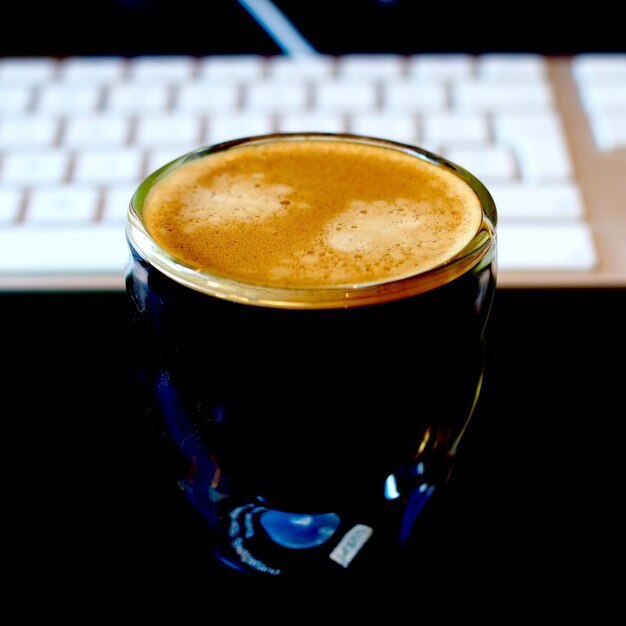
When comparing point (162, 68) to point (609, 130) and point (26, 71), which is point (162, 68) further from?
point (609, 130)

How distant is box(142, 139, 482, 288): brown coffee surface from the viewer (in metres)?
0.29

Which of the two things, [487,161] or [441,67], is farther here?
[441,67]

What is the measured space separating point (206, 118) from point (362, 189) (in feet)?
0.78

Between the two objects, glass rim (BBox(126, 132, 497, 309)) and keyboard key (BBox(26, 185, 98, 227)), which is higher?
glass rim (BBox(126, 132, 497, 309))

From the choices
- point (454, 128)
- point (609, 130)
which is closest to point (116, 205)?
point (454, 128)

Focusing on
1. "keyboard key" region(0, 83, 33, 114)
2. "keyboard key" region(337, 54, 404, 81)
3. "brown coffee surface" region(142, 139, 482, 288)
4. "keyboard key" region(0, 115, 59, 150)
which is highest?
"brown coffee surface" region(142, 139, 482, 288)

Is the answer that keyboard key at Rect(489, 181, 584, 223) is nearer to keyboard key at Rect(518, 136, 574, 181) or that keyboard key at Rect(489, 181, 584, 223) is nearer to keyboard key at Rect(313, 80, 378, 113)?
keyboard key at Rect(518, 136, 574, 181)

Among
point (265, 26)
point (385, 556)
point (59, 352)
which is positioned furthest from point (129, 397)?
point (265, 26)

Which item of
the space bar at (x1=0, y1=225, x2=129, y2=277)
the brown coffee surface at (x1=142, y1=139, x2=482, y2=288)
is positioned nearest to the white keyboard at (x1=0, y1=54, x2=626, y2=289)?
the space bar at (x1=0, y1=225, x2=129, y2=277)

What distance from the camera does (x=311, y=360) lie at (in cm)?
28

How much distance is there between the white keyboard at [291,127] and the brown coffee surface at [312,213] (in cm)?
10

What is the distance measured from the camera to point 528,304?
437 millimetres

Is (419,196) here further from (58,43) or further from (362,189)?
(58,43)

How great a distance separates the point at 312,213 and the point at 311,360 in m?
0.08
